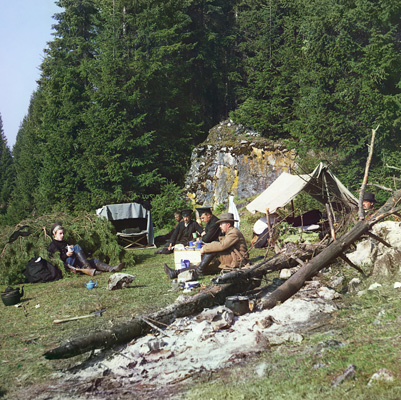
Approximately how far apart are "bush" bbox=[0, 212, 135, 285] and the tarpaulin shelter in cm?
272

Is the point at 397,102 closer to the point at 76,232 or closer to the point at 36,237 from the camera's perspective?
the point at 76,232

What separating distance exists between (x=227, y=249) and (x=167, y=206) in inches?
476

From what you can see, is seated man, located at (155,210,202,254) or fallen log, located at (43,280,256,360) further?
seated man, located at (155,210,202,254)

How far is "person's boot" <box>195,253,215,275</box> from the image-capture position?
25.8 ft

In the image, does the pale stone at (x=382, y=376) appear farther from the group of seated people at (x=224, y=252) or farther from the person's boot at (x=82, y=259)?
the person's boot at (x=82, y=259)

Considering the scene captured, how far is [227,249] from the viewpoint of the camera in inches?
306

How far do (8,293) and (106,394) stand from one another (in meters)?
3.92

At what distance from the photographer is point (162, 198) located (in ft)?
65.0

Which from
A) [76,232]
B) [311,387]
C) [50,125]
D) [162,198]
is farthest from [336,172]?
[50,125]

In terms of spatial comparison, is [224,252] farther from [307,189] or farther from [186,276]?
[307,189]

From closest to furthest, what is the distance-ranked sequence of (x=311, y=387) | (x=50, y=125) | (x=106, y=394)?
(x=311, y=387) < (x=106, y=394) < (x=50, y=125)

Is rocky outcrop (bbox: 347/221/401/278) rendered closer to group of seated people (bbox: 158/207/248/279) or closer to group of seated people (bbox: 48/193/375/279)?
group of seated people (bbox: 48/193/375/279)

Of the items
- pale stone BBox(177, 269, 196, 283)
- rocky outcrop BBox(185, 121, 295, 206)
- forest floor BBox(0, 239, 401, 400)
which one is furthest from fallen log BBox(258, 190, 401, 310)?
rocky outcrop BBox(185, 121, 295, 206)

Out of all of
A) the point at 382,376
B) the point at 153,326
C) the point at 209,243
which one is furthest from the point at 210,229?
the point at 382,376
